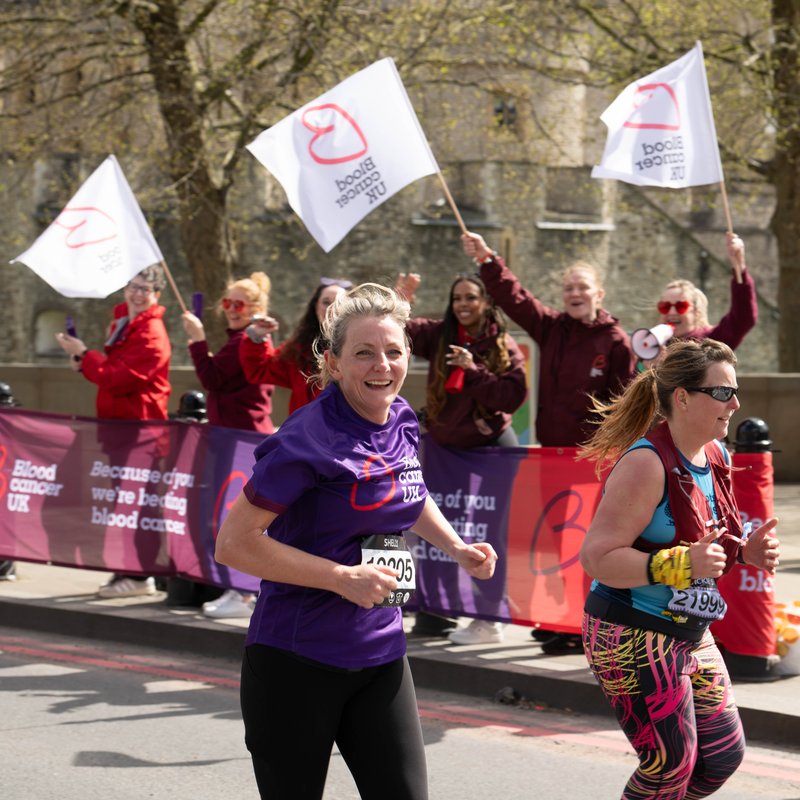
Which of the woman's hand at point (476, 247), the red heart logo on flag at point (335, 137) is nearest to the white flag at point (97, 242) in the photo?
the red heart logo on flag at point (335, 137)

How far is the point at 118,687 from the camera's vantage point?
7363 millimetres

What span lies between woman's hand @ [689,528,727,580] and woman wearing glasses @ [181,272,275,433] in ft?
16.9

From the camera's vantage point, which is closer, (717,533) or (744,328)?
(717,533)

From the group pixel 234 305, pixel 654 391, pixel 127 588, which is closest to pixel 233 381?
pixel 234 305

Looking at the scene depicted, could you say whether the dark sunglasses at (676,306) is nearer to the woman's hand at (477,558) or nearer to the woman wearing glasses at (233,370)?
the woman wearing glasses at (233,370)

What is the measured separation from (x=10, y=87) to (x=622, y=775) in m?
15.3

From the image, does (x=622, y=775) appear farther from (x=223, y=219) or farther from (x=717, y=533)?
(x=223, y=219)

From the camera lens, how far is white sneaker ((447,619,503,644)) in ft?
26.0

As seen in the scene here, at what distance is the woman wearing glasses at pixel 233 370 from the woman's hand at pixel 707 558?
514 cm

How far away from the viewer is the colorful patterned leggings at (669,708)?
12.9 ft

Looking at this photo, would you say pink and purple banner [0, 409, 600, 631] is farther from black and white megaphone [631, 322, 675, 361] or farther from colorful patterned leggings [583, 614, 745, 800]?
colorful patterned leggings [583, 614, 745, 800]

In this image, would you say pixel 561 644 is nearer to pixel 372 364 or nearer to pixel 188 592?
pixel 188 592

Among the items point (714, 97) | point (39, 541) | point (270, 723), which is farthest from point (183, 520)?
point (714, 97)

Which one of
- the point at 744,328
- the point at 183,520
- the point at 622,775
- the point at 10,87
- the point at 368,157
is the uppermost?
the point at 10,87
